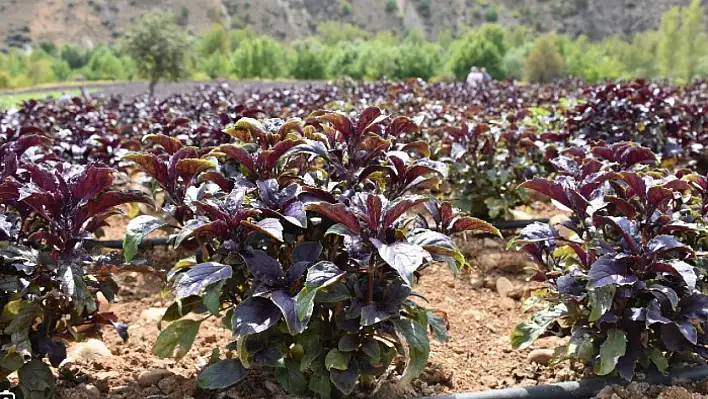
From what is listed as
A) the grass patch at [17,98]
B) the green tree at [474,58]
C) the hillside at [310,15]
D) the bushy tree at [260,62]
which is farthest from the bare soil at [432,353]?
the hillside at [310,15]

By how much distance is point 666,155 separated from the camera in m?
4.14

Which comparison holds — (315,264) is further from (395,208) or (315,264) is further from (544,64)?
(544,64)

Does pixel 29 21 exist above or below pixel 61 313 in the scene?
below

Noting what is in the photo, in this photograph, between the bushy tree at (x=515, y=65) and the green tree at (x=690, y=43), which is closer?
the green tree at (x=690, y=43)

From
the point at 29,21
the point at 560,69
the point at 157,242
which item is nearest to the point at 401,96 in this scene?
the point at 157,242

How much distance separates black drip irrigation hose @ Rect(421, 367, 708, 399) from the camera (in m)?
1.87

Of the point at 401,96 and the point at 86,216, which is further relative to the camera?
the point at 401,96

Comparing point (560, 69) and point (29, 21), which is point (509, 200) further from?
point (29, 21)

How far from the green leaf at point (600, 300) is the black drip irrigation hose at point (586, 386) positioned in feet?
0.94

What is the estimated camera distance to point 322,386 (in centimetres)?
171

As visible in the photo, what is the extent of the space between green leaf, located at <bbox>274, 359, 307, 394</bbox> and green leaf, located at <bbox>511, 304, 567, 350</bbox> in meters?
0.75

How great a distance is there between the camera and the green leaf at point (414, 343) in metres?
1.60

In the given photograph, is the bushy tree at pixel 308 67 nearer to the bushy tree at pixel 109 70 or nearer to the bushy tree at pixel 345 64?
the bushy tree at pixel 345 64

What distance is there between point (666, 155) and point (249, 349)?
3624mm
